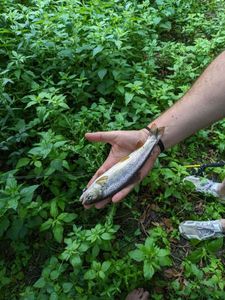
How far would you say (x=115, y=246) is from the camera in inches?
124

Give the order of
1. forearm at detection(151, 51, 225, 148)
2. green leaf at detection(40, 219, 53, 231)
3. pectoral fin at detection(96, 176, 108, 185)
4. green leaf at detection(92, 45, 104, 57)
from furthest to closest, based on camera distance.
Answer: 1. green leaf at detection(92, 45, 104, 57)
2. green leaf at detection(40, 219, 53, 231)
3. pectoral fin at detection(96, 176, 108, 185)
4. forearm at detection(151, 51, 225, 148)

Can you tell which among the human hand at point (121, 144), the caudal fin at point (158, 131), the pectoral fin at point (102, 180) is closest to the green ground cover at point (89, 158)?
the human hand at point (121, 144)

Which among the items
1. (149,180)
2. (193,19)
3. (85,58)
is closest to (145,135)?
(149,180)

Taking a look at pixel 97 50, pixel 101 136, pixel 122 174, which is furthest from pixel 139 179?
pixel 97 50

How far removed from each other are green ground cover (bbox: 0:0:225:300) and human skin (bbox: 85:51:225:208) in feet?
1.04

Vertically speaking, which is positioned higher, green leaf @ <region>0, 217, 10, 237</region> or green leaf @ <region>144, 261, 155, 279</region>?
green leaf @ <region>0, 217, 10, 237</region>

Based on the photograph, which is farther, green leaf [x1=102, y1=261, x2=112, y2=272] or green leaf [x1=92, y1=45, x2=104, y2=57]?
green leaf [x1=92, y1=45, x2=104, y2=57]

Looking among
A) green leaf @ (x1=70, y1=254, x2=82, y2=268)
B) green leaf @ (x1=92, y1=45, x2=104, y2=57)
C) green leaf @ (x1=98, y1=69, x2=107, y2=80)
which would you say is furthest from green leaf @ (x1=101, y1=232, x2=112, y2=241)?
green leaf @ (x1=92, y1=45, x2=104, y2=57)

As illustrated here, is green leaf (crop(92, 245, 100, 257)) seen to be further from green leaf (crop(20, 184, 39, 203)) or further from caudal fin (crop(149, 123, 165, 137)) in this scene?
caudal fin (crop(149, 123, 165, 137))

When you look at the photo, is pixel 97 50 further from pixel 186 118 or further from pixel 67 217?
pixel 67 217

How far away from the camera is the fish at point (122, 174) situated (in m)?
2.69

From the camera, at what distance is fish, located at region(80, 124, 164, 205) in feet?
8.81

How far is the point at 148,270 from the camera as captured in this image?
2674 mm

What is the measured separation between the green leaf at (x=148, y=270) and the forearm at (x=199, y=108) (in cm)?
87
